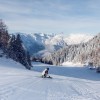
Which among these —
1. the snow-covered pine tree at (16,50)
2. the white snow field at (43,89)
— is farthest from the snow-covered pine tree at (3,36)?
the white snow field at (43,89)

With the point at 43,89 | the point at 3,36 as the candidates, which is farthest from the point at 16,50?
the point at 43,89

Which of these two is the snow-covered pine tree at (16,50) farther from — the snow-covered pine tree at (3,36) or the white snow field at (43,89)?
the white snow field at (43,89)

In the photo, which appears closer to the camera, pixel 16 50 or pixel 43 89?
pixel 43 89

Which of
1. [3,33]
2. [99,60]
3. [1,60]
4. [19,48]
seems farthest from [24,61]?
[99,60]

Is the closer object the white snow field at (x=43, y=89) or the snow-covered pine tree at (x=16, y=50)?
A: the white snow field at (x=43, y=89)

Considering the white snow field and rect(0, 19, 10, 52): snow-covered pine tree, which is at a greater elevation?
rect(0, 19, 10, 52): snow-covered pine tree

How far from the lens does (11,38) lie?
98.1 meters

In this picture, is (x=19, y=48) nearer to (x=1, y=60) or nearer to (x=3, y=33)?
(x=3, y=33)

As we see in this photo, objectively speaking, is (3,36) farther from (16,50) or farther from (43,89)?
(43,89)

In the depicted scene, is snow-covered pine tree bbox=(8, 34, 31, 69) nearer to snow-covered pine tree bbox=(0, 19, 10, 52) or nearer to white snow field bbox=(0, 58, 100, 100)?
snow-covered pine tree bbox=(0, 19, 10, 52)

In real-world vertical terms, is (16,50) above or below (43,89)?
above

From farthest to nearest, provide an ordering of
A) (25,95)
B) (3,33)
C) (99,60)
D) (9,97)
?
(99,60) → (3,33) → (25,95) → (9,97)

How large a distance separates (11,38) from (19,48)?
4.54 metres

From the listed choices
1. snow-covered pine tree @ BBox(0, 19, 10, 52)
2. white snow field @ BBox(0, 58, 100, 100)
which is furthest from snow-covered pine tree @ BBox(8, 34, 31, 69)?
white snow field @ BBox(0, 58, 100, 100)
